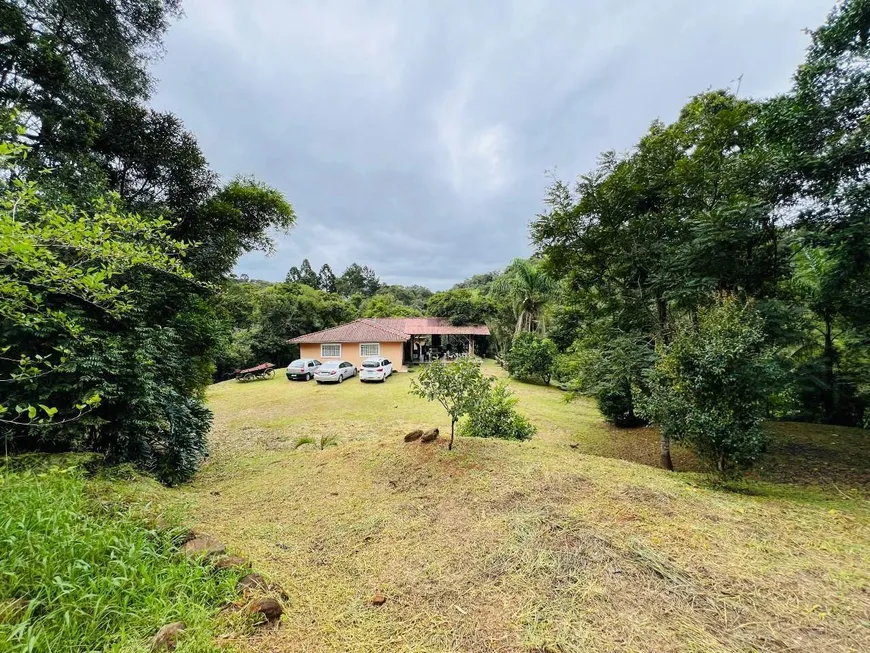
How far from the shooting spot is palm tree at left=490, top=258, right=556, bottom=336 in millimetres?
21688

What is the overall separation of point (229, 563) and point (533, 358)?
720 inches

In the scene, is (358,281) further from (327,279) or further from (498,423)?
(498,423)

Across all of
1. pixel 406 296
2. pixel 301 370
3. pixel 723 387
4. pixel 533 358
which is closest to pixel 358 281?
pixel 406 296

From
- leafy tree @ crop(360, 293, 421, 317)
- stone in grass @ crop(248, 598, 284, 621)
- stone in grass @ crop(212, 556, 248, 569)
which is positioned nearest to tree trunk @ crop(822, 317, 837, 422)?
stone in grass @ crop(248, 598, 284, 621)

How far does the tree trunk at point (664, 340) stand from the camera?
6.75 meters

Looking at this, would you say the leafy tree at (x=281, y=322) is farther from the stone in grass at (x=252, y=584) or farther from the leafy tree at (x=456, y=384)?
the stone in grass at (x=252, y=584)

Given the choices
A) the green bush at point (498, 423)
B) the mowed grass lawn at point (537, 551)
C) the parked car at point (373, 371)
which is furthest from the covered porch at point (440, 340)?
the mowed grass lawn at point (537, 551)

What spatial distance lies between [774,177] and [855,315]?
3634 millimetres

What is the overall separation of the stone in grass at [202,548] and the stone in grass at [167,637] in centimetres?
67

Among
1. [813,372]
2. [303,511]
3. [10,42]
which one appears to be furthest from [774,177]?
[10,42]

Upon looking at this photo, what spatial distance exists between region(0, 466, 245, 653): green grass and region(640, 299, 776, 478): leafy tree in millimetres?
5660

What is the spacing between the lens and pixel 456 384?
537 centimetres

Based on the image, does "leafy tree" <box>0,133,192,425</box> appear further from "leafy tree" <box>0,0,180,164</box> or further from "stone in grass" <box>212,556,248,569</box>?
"stone in grass" <box>212,556,248,569</box>

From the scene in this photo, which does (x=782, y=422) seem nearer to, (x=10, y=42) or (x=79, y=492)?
(x=79, y=492)
